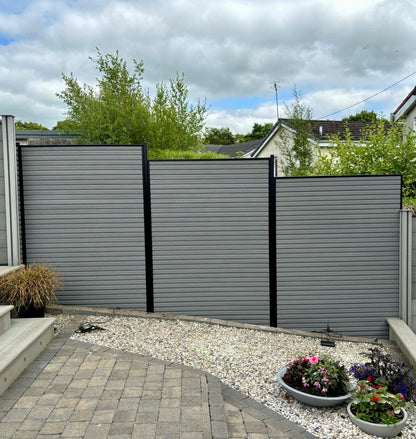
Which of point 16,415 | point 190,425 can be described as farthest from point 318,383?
point 16,415

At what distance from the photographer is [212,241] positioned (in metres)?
4.85

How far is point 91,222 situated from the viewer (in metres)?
4.74

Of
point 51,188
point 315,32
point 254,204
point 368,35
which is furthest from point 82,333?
point 368,35

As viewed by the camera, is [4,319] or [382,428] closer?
[382,428]

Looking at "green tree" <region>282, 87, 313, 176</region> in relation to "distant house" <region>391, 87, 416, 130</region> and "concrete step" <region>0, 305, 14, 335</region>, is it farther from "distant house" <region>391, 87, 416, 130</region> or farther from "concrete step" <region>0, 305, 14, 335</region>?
"concrete step" <region>0, 305, 14, 335</region>

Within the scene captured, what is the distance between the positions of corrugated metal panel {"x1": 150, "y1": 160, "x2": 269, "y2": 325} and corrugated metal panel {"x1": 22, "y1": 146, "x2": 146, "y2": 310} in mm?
281

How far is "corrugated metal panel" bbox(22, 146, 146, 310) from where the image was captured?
4.65 meters

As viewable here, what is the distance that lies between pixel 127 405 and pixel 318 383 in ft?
4.51

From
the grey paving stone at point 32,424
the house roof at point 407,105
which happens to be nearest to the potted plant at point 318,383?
the grey paving stone at point 32,424

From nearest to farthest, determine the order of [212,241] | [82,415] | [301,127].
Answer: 1. [82,415]
2. [212,241]
3. [301,127]

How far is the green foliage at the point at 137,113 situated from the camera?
7.52m

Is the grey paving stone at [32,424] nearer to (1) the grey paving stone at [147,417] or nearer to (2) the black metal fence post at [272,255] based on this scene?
(1) the grey paving stone at [147,417]

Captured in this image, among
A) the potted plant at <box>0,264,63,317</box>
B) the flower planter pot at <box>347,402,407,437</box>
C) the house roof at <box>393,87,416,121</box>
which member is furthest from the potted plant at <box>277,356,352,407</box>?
the house roof at <box>393,87,416,121</box>

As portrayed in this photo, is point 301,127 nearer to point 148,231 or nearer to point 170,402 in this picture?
point 148,231
